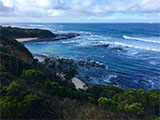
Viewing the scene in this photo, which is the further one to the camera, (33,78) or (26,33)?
(26,33)

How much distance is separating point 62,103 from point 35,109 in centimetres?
111

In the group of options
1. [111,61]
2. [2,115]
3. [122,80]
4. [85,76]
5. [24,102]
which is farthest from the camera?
[111,61]

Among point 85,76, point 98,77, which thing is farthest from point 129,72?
point 85,76

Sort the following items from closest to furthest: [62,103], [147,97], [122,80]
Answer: [62,103] < [147,97] < [122,80]

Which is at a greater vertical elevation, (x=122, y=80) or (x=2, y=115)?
(x=2, y=115)

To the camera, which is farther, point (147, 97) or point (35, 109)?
point (147, 97)

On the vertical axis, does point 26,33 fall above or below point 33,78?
below

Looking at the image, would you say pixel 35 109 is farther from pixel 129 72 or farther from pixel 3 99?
pixel 129 72

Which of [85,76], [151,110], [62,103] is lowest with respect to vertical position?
[85,76]

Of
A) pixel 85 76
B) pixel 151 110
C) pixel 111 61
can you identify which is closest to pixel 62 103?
pixel 151 110

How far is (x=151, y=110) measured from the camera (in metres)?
5.85

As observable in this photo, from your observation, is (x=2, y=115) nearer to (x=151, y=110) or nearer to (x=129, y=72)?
(x=151, y=110)

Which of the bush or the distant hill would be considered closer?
the bush

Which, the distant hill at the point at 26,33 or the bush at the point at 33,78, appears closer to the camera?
the bush at the point at 33,78
